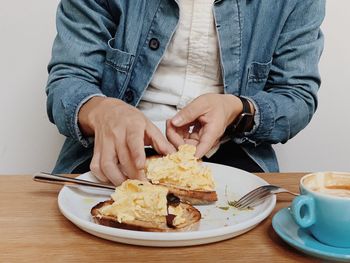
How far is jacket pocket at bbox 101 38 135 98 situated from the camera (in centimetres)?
123

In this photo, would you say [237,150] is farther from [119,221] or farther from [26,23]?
[26,23]

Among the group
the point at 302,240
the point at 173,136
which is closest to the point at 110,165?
the point at 173,136

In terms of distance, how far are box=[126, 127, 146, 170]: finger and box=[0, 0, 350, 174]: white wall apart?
0.79 metres

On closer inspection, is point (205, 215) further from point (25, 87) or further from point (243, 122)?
point (25, 87)

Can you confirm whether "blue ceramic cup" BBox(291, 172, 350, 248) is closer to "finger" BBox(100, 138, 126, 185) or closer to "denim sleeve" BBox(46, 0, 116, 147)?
"finger" BBox(100, 138, 126, 185)

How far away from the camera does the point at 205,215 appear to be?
81 cm

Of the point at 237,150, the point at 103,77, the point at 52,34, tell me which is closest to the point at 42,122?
the point at 52,34

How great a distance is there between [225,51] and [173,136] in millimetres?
320

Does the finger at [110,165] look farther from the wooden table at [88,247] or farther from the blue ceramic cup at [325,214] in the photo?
the blue ceramic cup at [325,214]

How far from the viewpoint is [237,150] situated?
4.05ft

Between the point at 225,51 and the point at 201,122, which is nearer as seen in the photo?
the point at 201,122

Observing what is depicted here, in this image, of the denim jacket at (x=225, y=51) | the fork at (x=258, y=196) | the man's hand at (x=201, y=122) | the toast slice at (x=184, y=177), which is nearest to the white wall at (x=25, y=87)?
the denim jacket at (x=225, y=51)

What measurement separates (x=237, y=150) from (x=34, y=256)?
0.64 m

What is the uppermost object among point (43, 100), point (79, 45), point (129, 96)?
point (79, 45)
